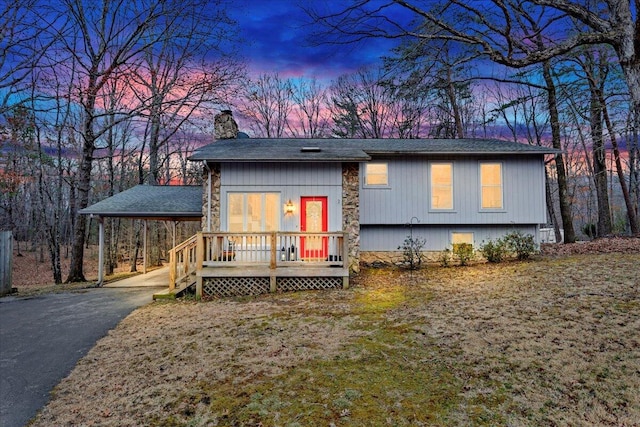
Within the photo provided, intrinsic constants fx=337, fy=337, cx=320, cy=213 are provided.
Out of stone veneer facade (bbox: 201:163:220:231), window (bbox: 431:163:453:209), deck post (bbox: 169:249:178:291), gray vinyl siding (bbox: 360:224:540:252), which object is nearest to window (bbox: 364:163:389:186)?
gray vinyl siding (bbox: 360:224:540:252)

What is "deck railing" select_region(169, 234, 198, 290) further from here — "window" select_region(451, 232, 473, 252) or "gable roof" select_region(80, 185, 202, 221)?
"window" select_region(451, 232, 473, 252)

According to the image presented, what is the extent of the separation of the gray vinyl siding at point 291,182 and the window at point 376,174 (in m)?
1.77

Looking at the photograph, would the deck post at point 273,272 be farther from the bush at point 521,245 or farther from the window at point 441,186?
the bush at point 521,245

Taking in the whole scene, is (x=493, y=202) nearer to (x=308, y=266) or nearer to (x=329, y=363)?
(x=308, y=266)

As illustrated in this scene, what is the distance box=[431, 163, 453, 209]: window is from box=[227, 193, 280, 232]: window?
220 inches

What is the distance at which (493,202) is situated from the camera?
1205cm

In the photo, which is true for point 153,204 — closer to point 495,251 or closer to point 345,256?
point 345,256

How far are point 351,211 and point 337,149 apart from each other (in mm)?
2469

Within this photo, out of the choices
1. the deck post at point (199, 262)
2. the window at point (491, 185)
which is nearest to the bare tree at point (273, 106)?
the window at point (491, 185)

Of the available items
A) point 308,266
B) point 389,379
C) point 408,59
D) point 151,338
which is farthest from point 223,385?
point 408,59

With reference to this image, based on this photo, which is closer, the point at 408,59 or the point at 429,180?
the point at 408,59

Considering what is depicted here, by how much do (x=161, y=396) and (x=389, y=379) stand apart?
2757mm

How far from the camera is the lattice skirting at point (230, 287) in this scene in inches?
354

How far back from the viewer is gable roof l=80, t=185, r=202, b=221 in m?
11.3
